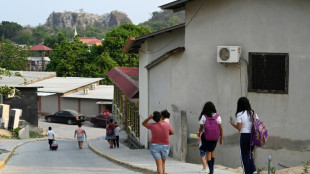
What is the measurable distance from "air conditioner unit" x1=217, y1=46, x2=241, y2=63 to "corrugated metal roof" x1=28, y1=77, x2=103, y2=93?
38167mm

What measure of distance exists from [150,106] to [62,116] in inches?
1179

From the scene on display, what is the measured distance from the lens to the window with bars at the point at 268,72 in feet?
48.5

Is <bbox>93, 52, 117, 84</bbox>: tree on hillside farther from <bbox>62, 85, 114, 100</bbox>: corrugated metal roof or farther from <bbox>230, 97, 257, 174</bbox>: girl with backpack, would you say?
<bbox>230, 97, 257, 174</bbox>: girl with backpack

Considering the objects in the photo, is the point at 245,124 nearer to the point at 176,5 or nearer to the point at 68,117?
the point at 176,5

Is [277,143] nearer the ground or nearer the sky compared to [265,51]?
nearer the ground

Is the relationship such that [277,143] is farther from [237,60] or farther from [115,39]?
[115,39]

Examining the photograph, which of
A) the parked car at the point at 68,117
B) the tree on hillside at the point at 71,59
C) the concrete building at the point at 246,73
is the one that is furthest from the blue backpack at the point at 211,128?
the tree on hillside at the point at 71,59

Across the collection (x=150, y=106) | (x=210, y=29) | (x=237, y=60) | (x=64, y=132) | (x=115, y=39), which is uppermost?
(x=115, y=39)

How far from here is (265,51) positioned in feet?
49.1

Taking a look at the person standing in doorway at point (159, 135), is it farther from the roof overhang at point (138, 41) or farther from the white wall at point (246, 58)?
the roof overhang at point (138, 41)

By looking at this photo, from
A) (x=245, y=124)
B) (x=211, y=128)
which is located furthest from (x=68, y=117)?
(x=245, y=124)

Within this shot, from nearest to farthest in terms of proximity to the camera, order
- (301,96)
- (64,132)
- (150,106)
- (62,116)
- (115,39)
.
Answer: (301,96)
(150,106)
(64,132)
(62,116)
(115,39)

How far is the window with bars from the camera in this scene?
583 inches

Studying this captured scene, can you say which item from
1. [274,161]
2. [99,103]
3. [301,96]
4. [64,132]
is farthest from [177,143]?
[99,103]
